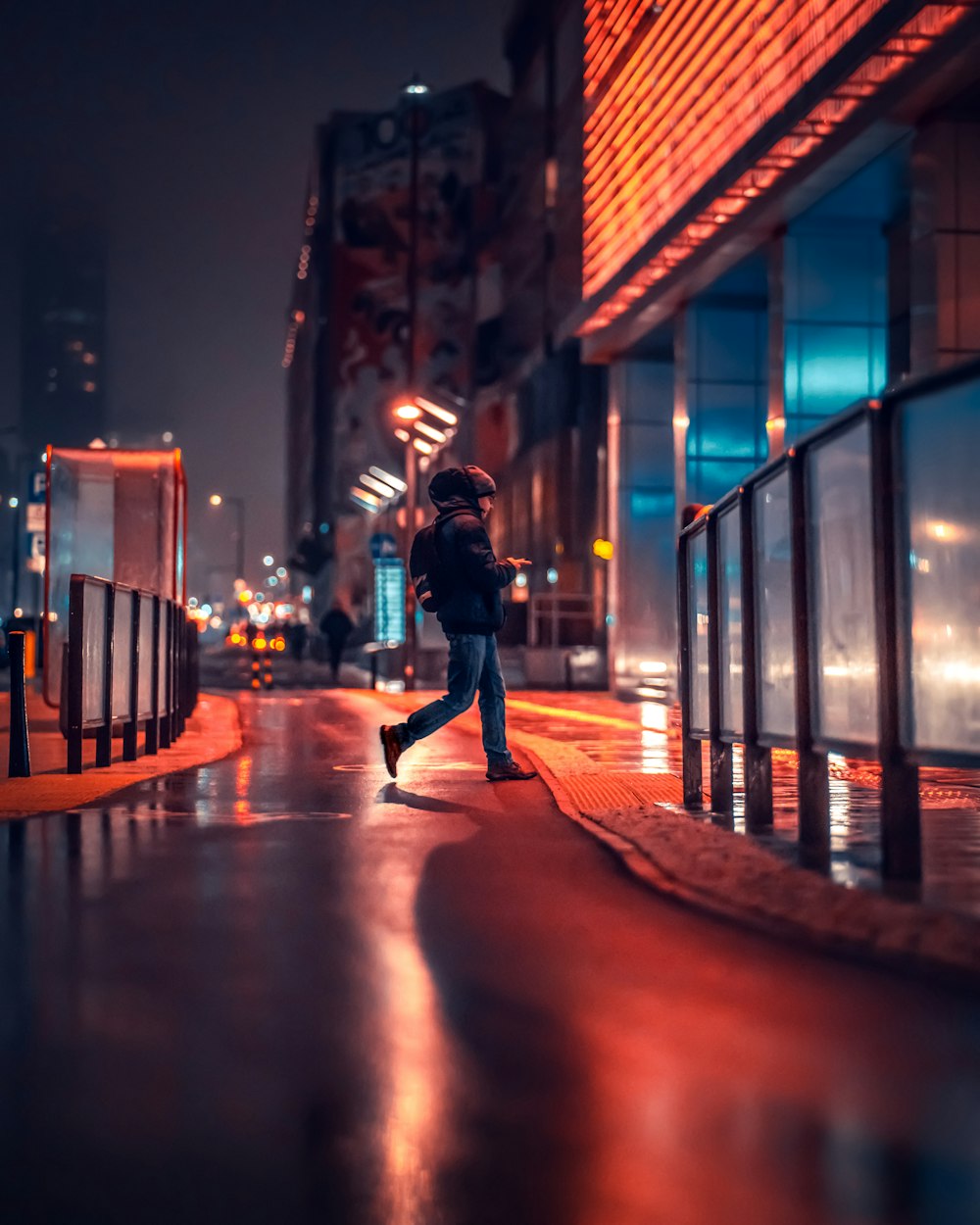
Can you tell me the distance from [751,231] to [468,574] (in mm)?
13153

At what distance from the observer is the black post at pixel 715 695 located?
837 centimetres

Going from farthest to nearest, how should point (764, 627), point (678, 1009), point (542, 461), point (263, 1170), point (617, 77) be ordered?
point (542, 461) → point (617, 77) → point (764, 627) → point (678, 1009) → point (263, 1170)

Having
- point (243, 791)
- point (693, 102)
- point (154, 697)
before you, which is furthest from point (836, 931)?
point (693, 102)

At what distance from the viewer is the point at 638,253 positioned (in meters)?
25.2

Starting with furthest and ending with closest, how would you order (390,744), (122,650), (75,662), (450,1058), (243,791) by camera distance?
(122,650) → (75,662) → (390,744) → (243,791) → (450,1058)

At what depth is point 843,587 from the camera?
6.24m

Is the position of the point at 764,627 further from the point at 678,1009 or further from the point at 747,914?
the point at 678,1009

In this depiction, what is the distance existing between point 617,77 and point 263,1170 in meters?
27.8

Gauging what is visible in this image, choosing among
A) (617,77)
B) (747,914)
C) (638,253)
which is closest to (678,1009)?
(747,914)

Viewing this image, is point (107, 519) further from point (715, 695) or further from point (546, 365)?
point (546, 365)

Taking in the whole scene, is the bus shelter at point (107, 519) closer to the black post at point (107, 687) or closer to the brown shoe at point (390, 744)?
the black post at point (107, 687)

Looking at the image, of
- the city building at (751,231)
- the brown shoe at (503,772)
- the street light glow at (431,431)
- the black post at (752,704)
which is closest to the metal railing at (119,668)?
the brown shoe at (503,772)

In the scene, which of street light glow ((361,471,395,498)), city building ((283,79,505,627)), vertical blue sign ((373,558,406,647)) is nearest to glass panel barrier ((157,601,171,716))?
vertical blue sign ((373,558,406,647))

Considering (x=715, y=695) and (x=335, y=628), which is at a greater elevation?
(x=335, y=628)
